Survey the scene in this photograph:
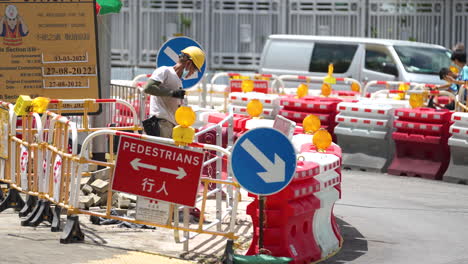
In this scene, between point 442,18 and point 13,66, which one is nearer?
point 13,66

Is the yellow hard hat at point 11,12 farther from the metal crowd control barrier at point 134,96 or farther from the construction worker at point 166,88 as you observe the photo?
the metal crowd control barrier at point 134,96

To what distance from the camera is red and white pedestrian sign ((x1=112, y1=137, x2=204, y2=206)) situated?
9.74m

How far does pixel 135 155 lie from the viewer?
9938 millimetres

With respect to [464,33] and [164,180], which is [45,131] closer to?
[164,180]

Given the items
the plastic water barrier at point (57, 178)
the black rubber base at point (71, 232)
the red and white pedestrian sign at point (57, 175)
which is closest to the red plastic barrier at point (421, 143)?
the plastic water barrier at point (57, 178)

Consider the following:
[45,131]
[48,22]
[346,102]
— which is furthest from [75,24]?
[346,102]

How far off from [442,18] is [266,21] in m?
6.26

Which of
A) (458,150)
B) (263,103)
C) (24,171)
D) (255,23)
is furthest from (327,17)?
(24,171)

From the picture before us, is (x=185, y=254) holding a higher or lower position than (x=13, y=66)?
lower

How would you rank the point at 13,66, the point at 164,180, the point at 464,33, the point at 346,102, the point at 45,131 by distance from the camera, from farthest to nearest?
the point at 464,33, the point at 346,102, the point at 13,66, the point at 45,131, the point at 164,180

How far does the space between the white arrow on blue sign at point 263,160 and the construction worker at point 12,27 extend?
496cm

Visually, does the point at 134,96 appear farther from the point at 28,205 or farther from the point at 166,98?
the point at 28,205

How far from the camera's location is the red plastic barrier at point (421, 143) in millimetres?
16766

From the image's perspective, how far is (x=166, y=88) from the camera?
11.6 meters
